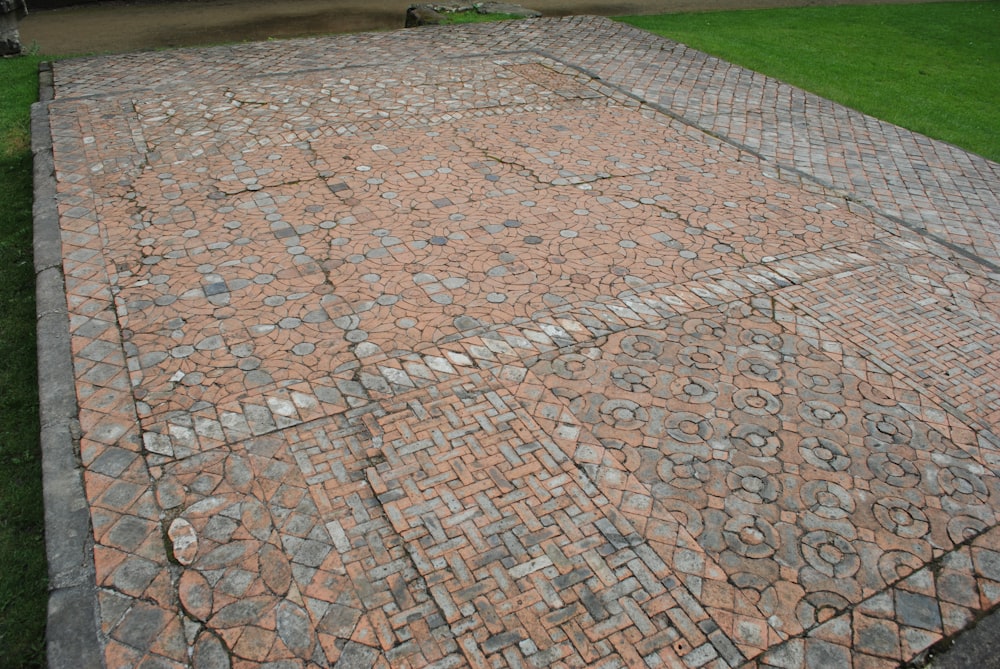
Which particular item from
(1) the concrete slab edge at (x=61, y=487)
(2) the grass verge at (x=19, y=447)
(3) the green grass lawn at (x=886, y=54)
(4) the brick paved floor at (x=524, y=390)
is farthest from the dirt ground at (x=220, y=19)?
(1) the concrete slab edge at (x=61, y=487)

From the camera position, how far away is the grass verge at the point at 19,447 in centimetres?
313

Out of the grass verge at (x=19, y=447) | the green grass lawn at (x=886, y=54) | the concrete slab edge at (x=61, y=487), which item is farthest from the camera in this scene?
the green grass lawn at (x=886, y=54)

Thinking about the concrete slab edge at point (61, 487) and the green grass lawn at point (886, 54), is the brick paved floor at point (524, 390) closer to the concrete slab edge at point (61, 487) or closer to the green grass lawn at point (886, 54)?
the concrete slab edge at point (61, 487)

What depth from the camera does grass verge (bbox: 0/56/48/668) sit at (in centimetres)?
313

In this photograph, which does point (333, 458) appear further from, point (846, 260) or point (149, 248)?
point (846, 260)

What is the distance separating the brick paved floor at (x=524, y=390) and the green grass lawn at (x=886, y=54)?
5.84ft

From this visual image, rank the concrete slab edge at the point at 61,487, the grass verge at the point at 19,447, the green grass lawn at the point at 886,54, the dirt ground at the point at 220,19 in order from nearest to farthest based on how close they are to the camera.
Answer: the concrete slab edge at the point at 61,487
the grass verge at the point at 19,447
the green grass lawn at the point at 886,54
the dirt ground at the point at 220,19

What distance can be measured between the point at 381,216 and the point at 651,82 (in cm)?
503

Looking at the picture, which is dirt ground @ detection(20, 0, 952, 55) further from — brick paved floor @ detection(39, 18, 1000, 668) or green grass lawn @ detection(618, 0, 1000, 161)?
brick paved floor @ detection(39, 18, 1000, 668)

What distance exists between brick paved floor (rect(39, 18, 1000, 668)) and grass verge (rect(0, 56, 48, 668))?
0.92ft

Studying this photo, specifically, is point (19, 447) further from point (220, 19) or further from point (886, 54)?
point (886, 54)

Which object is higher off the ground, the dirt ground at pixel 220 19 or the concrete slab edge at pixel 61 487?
the dirt ground at pixel 220 19

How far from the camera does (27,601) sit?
322cm

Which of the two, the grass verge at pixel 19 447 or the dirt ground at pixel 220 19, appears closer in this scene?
the grass verge at pixel 19 447
